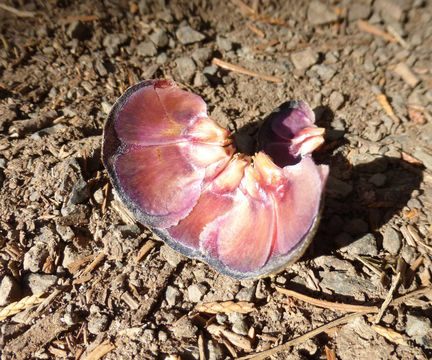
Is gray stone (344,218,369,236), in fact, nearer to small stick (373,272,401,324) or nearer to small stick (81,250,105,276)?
small stick (373,272,401,324)

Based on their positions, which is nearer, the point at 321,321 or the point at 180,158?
the point at 321,321

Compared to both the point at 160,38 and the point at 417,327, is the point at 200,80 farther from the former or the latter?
the point at 417,327

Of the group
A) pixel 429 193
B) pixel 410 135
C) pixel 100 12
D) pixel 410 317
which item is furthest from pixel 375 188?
pixel 100 12

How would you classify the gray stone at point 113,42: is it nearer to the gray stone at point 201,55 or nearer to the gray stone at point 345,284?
the gray stone at point 201,55

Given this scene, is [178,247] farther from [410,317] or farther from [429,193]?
[429,193]

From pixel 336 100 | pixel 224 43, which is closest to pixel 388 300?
pixel 336 100

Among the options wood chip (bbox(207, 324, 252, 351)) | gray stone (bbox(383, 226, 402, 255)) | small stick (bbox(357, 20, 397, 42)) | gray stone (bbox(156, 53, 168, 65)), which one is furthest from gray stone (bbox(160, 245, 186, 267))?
small stick (bbox(357, 20, 397, 42))
